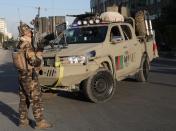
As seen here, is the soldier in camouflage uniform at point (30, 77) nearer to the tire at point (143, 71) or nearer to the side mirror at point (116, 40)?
the side mirror at point (116, 40)

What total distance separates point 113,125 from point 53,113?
6.32 ft

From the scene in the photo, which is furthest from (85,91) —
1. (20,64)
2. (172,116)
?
(20,64)

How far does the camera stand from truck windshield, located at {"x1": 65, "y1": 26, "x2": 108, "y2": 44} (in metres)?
12.9

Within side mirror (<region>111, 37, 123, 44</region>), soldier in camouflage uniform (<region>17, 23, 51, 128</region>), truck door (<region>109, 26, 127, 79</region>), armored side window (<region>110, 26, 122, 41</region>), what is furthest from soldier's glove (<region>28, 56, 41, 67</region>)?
armored side window (<region>110, 26, 122, 41</region>)

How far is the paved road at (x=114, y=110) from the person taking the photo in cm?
867

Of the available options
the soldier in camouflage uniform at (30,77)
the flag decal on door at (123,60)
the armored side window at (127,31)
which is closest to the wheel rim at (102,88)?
the flag decal on door at (123,60)

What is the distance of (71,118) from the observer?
31.4 feet

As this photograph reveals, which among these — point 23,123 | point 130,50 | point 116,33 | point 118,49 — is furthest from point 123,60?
point 23,123

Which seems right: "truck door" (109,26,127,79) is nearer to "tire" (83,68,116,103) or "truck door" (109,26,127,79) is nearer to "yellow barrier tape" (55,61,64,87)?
"tire" (83,68,116,103)

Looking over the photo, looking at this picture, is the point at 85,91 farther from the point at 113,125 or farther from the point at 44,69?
the point at 113,125

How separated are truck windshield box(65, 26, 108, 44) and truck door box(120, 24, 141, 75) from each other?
0.87 m

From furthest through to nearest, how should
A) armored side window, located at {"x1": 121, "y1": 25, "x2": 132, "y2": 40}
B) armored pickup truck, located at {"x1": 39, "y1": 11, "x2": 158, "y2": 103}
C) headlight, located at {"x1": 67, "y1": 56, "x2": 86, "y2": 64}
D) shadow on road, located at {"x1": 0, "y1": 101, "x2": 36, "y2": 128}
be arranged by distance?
armored side window, located at {"x1": 121, "y1": 25, "x2": 132, "y2": 40} → headlight, located at {"x1": 67, "y1": 56, "x2": 86, "y2": 64} → armored pickup truck, located at {"x1": 39, "y1": 11, "x2": 158, "y2": 103} → shadow on road, located at {"x1": 0, "y1": 101, "x2": 36, "y2": 128}

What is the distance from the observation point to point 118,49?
42.4ft

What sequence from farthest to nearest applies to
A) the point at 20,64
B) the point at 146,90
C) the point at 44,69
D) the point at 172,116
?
the point at 146,90, the point at 44,69, the point at 172,116, the point at 20,64
